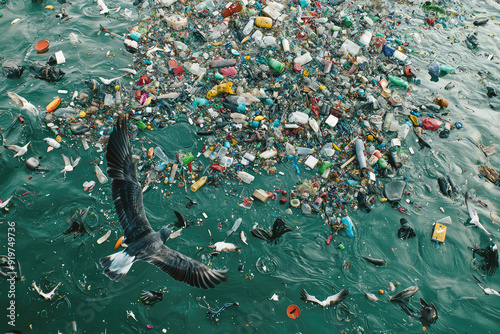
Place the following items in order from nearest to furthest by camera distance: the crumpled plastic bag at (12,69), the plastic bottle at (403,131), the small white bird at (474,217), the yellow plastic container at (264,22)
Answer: the small white bird at (474,217) < the crumpled plastic bag at (12,69) < the plastic bottle at (403,131) < the yellow plastic container at (264,22)

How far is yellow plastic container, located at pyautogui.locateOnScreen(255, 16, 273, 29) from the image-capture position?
23.4 feet

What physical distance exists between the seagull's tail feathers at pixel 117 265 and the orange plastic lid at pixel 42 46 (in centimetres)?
564

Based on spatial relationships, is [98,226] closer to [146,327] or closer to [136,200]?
[136,200]

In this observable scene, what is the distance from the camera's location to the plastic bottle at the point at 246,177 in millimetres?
5359

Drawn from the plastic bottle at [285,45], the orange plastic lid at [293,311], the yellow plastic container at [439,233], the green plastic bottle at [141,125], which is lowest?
the orange plastic lid at [293,311]

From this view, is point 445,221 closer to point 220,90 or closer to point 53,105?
point 220,90

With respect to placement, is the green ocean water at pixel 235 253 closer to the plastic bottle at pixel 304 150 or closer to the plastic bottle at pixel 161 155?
the plastic bottle at pixel 161 155

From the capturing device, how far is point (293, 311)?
4.25m

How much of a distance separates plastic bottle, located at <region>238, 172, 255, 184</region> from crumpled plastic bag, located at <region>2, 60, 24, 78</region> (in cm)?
528

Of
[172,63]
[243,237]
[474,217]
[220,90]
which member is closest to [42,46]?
[172,63]

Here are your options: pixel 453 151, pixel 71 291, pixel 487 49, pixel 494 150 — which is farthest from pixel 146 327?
pixel 487 49

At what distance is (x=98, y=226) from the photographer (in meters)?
4.68

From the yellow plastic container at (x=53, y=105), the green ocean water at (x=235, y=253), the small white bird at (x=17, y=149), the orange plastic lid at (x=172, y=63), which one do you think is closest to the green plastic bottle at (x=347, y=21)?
the green ocean water at (x=235, y=253)

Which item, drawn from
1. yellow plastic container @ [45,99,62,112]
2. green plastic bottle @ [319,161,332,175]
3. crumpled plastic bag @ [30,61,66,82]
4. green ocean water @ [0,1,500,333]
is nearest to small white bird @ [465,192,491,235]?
green ocean water @ [0,1,500,333]
